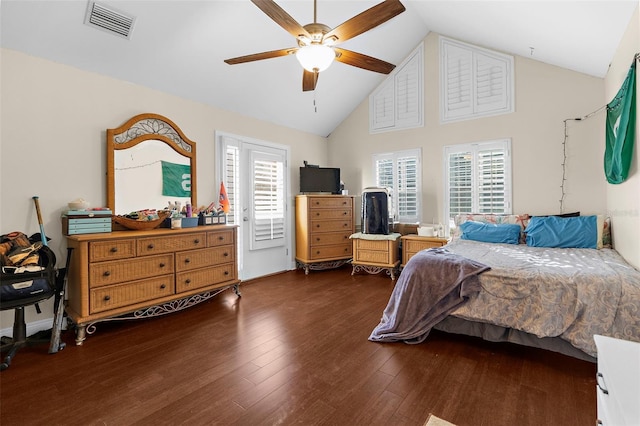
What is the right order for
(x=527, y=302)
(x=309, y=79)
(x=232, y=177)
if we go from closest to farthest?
(x=527, y=302), (x=309, y=79), (x=232, y=177)

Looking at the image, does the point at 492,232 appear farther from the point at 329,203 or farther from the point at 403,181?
the point at 329,203

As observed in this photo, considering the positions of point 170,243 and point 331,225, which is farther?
point 331,225

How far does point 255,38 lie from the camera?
337 centimetres

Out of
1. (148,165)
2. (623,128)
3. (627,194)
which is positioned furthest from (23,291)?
(627,194)

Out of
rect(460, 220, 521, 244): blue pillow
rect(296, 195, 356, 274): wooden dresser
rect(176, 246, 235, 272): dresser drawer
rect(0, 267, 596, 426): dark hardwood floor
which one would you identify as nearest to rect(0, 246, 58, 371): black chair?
rect(0, 267, 596, 426): dark hardwood floor

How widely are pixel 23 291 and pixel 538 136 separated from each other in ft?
18.4

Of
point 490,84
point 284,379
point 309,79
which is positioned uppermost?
point 490,84

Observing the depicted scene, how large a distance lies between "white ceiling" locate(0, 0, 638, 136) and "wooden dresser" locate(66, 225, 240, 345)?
67.2 inches

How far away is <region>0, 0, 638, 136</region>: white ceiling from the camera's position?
248 cm

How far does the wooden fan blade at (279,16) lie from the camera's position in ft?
6.22

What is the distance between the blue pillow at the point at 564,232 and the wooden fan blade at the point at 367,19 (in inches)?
117

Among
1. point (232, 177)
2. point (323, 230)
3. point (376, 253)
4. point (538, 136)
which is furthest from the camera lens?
point (323, 230)

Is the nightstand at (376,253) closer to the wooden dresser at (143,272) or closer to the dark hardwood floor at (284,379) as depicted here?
the dark hardwood floor at (284,379)

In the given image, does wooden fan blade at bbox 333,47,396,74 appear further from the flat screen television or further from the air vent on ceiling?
the flat screen television
